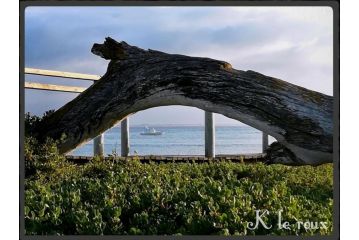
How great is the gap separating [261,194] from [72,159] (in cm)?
272

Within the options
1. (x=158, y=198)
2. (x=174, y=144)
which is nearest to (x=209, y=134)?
(x=174, y=144)

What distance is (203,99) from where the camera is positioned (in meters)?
5.32

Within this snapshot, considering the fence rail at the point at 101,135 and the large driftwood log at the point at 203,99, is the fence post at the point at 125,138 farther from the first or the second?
the large driftwood log at the point at 203,99

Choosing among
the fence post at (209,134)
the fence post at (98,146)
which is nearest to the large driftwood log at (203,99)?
the fence post at (98,146)

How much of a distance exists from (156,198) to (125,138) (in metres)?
2.37

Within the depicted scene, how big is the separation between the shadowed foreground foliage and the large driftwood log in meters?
0.36

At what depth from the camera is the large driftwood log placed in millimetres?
5082

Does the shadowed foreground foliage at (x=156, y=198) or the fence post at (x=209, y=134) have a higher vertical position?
the fence post at (x=209, y=134)

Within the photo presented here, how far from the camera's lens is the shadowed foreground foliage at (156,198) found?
466cm

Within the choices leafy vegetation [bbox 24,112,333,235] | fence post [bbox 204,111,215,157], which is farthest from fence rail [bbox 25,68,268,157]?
leafy vegetation [bbox 24,112,333,235]

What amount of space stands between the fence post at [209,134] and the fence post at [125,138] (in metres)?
0.94

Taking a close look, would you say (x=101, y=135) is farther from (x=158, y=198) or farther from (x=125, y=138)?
(x=158, y=198)

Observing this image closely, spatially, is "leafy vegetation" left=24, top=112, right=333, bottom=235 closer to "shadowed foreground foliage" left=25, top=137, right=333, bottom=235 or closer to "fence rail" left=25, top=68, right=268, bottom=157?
"shadowed foreground foliage" left=25, top=137, right=333, bottom=235

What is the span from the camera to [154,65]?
562 cm
